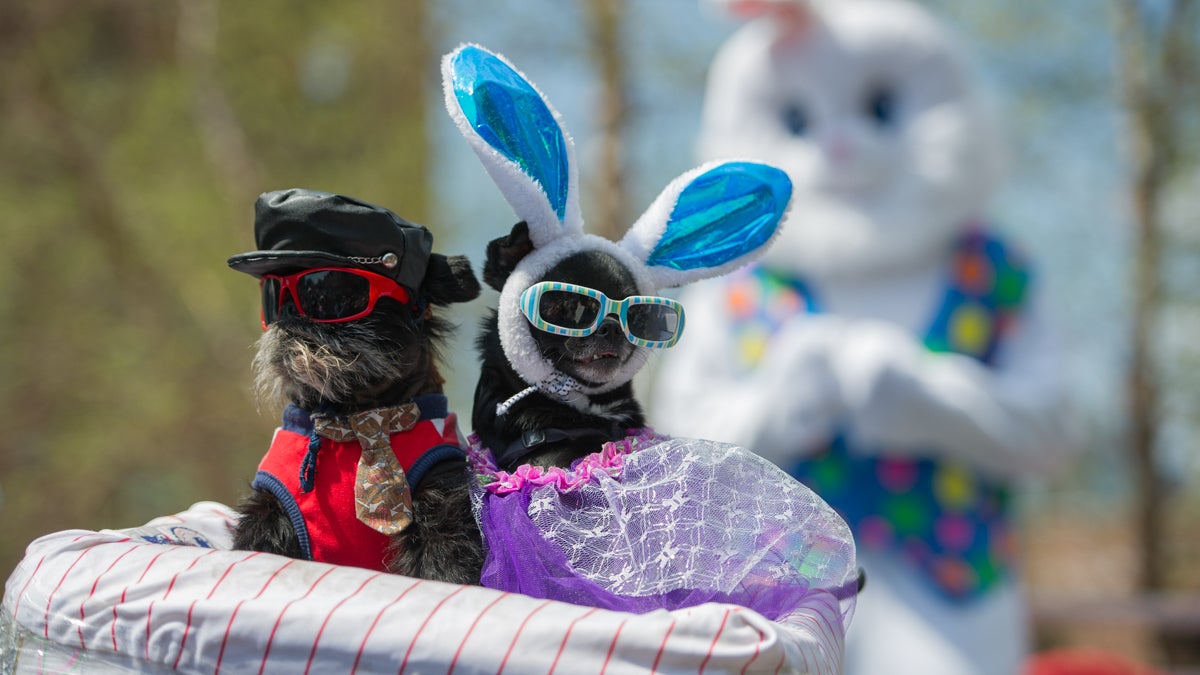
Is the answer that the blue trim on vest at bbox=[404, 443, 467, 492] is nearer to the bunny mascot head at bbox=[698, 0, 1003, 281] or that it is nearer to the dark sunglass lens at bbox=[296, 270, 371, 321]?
the dark sunglass lens at bbox=[296, 270, 371, 321]

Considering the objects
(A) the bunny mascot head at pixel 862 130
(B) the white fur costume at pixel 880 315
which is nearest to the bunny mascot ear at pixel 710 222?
(B) the white fur costume at pixel 880 315

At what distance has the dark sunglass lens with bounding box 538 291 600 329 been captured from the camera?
99 centimetres

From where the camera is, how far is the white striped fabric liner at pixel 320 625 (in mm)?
760

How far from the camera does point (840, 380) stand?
2.41 metres

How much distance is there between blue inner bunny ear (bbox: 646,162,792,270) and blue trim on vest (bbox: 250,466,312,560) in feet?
1.36

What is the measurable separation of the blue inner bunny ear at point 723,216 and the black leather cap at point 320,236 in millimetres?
270

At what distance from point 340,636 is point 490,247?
1.41 ft

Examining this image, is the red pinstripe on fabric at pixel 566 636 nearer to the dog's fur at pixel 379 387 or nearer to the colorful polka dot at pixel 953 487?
the dog's fur at pixel 379 387

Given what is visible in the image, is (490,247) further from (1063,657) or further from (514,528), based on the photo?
(1063,657)

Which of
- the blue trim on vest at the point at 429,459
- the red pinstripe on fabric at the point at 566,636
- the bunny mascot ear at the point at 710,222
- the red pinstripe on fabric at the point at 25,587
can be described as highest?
the bunny mascot ear at the point at 710,222

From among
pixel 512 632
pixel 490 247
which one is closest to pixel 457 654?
pixel 512 632

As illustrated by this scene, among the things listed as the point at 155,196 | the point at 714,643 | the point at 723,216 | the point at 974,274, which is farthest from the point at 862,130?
the point at 155,196
